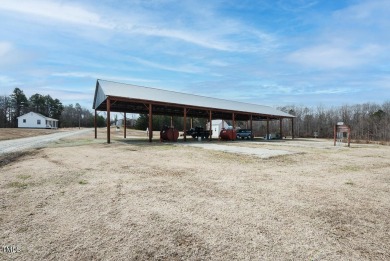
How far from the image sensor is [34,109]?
76.3m

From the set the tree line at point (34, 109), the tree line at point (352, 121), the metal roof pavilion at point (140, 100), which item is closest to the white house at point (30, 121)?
the tree line at point (34, 109)

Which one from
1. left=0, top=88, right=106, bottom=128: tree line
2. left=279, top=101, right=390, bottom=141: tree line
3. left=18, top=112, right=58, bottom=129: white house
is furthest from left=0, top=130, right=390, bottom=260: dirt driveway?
left=0, top=88, right=106, bottom=128: tree line

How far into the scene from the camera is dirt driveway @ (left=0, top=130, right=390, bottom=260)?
3.16m

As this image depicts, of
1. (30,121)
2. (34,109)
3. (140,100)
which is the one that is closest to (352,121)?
(140,100)

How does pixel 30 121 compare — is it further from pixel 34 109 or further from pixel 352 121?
pixel 352 121

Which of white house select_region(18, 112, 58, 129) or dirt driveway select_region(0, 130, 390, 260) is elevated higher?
white house select_region(18, 112, 58, 129)

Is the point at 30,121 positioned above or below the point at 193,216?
above

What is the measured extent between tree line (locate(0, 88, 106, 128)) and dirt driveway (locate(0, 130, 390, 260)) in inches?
2542

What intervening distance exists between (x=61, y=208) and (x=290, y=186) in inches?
203

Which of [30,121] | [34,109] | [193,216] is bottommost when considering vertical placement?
[193,216]

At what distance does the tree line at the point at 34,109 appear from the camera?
223 ft

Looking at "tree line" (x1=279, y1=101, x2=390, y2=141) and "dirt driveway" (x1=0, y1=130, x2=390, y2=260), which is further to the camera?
"tree line" (x1=279, y1=101, x2=390, y2=141)

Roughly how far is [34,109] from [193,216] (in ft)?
289

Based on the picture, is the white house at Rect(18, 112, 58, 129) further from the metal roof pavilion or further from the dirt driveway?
the dirt driveway
